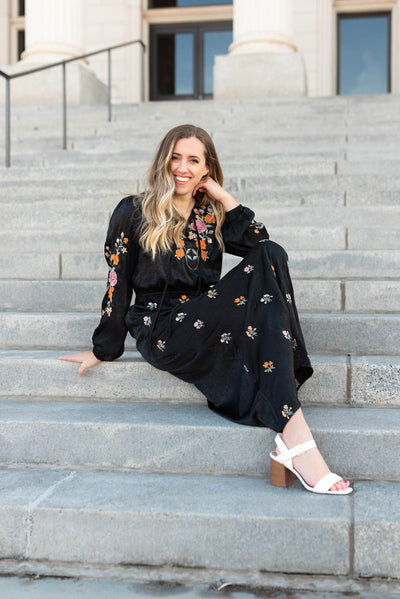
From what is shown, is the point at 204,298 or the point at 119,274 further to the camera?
the point at 119,274

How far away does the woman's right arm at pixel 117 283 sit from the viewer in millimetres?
2814

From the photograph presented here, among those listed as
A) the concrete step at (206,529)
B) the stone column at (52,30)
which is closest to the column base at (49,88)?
the stone column at (52,30)

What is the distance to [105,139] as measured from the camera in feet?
22.9

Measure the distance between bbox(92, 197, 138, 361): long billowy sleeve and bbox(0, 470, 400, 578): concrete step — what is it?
776 millimetres

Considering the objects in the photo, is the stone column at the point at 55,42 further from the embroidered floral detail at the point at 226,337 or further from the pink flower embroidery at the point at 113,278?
the embroidered floral detail at the point at 226,337

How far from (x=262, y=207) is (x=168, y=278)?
2180 mm

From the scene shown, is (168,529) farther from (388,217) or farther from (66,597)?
(388,217)

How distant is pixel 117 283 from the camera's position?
2.81 meters

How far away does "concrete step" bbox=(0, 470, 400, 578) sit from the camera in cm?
203

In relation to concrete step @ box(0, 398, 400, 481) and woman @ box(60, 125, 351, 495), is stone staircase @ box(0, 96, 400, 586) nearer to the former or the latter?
concrete step @ box(0, 398, 400, 481)

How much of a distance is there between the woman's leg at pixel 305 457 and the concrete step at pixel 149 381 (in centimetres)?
52

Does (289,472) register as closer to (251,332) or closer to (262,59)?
(251,332)

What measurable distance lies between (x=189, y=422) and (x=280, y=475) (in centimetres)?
43

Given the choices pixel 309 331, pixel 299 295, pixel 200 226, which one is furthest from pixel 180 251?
pixel 299 295
